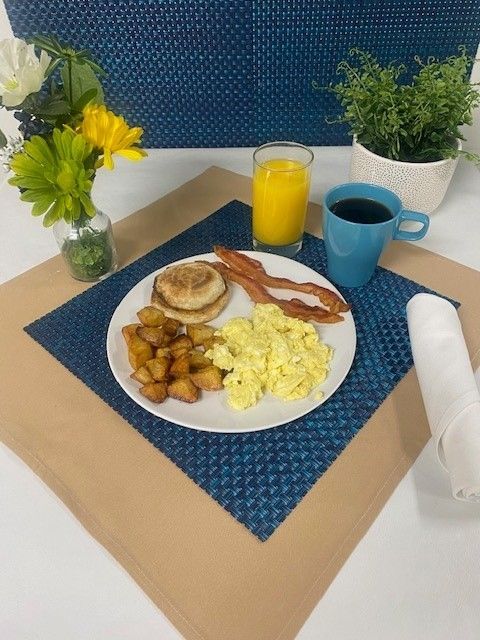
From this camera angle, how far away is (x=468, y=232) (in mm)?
1034

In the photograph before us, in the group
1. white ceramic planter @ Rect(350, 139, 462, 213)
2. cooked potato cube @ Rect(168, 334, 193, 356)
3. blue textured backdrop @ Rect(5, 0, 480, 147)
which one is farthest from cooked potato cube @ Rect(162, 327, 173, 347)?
blue textured backdrop @ Rect(5, 0, 480, 147)

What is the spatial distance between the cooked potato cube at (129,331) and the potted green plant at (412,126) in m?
0.58

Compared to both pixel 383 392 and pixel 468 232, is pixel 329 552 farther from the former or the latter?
pixel 468 232

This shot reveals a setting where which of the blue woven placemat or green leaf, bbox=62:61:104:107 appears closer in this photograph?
the blue woven placemat

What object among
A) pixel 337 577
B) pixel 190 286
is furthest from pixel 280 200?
pixel 337 577

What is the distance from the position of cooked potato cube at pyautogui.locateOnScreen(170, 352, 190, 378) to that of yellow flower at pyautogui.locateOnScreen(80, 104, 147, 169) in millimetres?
322

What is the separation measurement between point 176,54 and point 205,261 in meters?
0.64

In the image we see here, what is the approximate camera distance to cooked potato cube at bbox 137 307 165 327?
776 mm

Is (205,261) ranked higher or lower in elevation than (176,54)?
lower

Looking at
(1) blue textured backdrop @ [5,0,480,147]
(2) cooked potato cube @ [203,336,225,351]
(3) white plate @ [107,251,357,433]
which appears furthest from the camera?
(1) blue textured backdrop @ [5,0,480,147]

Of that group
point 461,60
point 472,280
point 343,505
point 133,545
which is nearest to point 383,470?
point 343,505

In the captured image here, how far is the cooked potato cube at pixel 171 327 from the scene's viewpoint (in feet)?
2.55

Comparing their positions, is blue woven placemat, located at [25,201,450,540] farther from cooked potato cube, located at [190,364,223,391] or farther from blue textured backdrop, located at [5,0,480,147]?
blue textured backdrop, located at [5,0,480,147]

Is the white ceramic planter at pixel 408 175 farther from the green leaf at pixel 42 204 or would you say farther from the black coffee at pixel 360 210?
the green leaf at pixel 42 204
